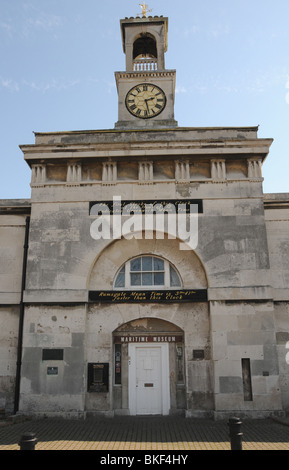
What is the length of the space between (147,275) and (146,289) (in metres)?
0.62

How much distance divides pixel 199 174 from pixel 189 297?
5091mm

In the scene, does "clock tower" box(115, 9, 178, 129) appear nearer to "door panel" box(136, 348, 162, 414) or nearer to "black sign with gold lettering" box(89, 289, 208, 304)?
"black sign with gold lettering" box(89, 289, 208, 304)

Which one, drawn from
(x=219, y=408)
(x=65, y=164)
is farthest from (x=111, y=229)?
(x=219, y=408)

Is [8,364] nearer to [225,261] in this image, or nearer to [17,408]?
[17,408]

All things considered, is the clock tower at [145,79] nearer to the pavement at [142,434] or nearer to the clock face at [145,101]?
the clock face at [145,101]

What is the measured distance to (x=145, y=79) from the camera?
70.8 feet

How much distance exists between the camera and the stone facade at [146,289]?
1497 cm

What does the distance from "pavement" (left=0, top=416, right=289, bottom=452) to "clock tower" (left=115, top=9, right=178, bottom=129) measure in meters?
13.4

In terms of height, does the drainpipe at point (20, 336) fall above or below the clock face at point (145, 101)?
below

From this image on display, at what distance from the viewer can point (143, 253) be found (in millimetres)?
16562

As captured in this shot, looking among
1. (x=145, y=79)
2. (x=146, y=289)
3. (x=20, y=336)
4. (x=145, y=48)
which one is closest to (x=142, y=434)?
(x=146, y=289)

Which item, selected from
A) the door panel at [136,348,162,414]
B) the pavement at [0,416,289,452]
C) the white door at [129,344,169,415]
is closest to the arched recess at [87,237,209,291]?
the white door at [129,344,169,415]

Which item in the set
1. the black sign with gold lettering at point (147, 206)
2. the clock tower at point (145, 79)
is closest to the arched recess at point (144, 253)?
the black sign with gold lettering at point (147, 206)

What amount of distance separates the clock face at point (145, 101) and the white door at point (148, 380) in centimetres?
1148
